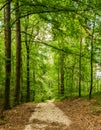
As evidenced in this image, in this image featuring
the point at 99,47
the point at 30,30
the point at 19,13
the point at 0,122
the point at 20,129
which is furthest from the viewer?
the point at 30,30

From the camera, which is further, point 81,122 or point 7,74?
point 7,74

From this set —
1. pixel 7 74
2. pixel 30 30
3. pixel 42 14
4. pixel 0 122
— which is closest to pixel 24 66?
pixel 30 30

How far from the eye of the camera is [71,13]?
10227 millimetres

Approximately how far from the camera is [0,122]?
9039 mm

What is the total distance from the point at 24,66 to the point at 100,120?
55.3ft

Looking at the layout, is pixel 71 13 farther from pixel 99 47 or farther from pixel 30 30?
pixel 30 30

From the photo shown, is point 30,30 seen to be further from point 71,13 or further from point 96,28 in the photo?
point 71,13

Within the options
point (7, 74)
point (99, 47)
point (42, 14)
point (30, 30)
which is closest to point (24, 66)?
point (30, 30)

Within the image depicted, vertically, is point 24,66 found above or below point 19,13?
below

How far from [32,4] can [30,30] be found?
15.6 meters

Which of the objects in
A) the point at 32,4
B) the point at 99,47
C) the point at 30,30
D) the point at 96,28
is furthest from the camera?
the point at 30,30

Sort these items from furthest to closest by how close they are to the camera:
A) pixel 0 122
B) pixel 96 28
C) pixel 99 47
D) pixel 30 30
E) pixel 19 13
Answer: pixel 30 30 < pixel 99 47 < pixel 96 28 < pixel 19 13 < pixel 0 122

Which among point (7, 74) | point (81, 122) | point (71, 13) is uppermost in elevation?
point (71, 13)

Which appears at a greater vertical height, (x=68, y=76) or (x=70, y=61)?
(x=70, y=61)
